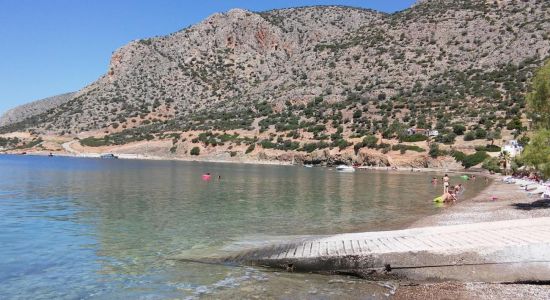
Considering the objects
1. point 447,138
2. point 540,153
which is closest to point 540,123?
point 540,153

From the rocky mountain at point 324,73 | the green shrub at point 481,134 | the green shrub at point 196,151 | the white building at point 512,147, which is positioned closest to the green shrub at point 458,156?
the green shrub at point 481,134

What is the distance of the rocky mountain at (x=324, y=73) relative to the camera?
288 ft

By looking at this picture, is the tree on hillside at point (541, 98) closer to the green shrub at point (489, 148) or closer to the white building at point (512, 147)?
the white building at point (512, 147)

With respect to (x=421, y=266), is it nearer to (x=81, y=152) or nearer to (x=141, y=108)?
(x=81, y=152)

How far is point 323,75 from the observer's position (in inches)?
4289

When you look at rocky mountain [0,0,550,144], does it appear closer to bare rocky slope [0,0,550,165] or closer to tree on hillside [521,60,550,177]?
bare rocky slope [0,0,550,165]

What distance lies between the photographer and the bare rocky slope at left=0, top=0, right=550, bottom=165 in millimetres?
86875

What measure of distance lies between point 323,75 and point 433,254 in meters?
100.0

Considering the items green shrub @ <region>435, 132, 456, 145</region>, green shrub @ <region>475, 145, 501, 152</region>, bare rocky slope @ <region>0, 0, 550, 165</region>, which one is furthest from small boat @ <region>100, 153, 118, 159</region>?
green shrub @ <region>475, 145, 501, 152</region>

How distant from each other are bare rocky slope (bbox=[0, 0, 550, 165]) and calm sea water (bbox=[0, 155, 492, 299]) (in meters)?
53.7

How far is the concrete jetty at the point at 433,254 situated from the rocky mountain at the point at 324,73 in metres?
69.7

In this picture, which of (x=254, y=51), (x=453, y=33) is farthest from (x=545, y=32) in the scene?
(x=254, y=51)

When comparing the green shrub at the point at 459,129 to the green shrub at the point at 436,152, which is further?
the green shrub at the point at 459,129

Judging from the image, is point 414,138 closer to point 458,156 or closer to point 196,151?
point 458,156
